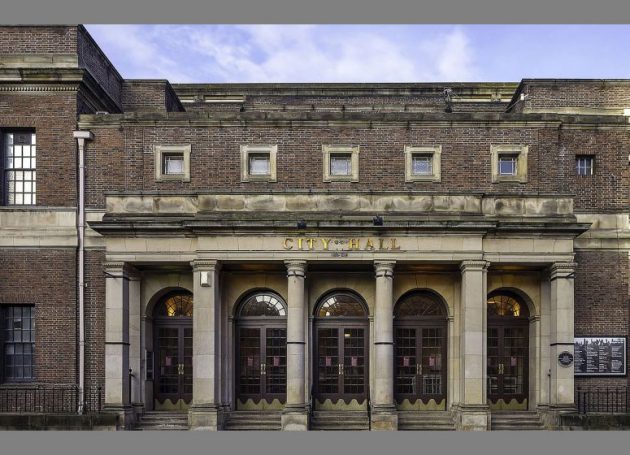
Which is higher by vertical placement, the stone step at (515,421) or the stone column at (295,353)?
the stone column at (295,353)

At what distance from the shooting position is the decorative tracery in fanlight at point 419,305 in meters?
26.9

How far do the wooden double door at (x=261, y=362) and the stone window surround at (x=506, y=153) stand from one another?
27.9ft

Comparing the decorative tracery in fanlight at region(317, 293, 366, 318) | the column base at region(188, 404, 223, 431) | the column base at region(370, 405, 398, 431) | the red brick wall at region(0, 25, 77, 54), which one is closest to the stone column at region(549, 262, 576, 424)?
the column base at region(370, 405, 398, 431)

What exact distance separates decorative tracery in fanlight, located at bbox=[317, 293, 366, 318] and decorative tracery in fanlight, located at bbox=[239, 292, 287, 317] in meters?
1.32

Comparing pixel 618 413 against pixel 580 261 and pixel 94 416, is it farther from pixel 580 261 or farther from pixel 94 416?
pixel 94 416

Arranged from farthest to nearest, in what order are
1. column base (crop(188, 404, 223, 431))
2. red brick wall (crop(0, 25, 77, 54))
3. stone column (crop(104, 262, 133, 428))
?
red brick wall (crop(0, 25, 77, 54)) < stone column (crop(104, 262, 133, 428)) < column base (crop(188, 404, 223, 431))

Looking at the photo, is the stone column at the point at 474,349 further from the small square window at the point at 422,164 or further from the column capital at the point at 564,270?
the small square window at the point at 422,164

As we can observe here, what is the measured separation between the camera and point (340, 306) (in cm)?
2692

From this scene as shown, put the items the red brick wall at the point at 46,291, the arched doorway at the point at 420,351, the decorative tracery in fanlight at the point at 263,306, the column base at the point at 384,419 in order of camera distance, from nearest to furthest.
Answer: the column base at the point at 384,419 → the red brick wall at the point at 46,291 → the arched doorway at the point at 420,351 → the decorative tracery in fanlight at the point at 263,306

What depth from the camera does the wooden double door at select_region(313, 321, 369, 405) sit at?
26672 millimetres

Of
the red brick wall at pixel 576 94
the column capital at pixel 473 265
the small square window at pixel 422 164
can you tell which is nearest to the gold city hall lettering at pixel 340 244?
the column capital at pixel 473 265

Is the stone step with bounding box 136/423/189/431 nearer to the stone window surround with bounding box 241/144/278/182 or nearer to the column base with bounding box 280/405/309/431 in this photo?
the column base with bounding box 280/405/309/431

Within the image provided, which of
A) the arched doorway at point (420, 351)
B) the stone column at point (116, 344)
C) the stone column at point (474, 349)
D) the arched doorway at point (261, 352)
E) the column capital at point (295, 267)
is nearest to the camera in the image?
the stone column at point (474, 349)

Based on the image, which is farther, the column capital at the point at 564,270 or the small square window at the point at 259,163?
the small square window at the point at 259,163
